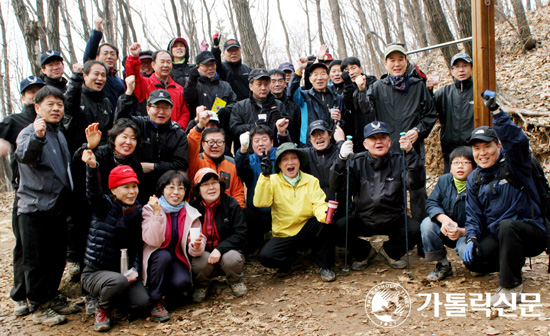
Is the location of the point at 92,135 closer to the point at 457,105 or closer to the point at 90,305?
the point at 90,305

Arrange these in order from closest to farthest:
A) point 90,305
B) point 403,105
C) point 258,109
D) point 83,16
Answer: point 90,305 < point 403,105 < point 258,109 < point 83,16

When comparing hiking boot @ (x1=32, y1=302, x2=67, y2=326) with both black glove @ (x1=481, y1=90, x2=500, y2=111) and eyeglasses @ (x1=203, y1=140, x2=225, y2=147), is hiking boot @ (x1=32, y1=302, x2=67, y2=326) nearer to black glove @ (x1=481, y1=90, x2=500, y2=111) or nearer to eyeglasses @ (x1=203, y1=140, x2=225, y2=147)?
eyeglasses @ (x1=203, y1=140, x2=225, y2=147)

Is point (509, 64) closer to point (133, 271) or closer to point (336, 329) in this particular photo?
point (336, 329)

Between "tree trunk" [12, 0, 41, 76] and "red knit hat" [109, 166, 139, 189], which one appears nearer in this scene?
"red knit hat" [109, 166, 139, 189]

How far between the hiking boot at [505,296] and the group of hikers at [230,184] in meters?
0.02

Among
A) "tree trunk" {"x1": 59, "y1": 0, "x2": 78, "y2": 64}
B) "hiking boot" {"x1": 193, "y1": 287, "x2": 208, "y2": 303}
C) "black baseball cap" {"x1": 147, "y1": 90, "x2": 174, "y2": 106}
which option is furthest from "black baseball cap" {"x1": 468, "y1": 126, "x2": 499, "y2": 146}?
"tree trunk" {"x1": 59, "y1": 0, "x2": 78, "y2": 64}

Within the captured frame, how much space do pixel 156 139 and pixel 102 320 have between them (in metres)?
2.25

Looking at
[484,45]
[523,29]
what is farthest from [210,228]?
[523,29]

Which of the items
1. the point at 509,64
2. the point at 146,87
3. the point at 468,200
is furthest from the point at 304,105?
the point at 509,64

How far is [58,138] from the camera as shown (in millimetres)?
4555

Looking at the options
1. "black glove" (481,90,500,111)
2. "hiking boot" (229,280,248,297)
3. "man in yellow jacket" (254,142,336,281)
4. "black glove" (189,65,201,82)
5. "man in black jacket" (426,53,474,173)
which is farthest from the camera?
"black glove" (189,65,201,82)

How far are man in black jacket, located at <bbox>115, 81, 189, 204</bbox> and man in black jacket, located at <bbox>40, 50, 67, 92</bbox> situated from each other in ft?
3.84

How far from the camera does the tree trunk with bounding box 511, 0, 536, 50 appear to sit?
12.7 m

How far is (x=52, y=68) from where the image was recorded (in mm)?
5516
